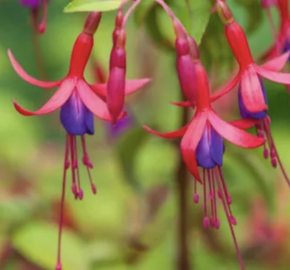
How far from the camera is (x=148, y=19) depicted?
1037 mm

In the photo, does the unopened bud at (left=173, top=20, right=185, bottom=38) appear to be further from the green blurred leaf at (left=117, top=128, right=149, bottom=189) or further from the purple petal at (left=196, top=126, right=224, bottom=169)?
the green blurred leaf at (left=117, top=128, right=149, bottom=189)

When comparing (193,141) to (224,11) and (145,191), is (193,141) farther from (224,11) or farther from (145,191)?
(145,191)

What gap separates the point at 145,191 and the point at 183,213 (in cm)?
25

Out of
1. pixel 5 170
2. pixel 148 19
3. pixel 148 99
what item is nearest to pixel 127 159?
pixel 148 19

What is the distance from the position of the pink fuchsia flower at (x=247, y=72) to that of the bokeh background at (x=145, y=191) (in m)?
0.06

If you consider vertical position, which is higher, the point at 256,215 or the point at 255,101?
the point at 255,101

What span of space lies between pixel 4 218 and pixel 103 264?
0.16 m

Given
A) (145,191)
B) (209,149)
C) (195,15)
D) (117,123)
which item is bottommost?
(145,191)

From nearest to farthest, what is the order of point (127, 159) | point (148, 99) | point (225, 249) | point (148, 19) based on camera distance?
point (148, 19), point (127, 159), point (225, 249), point (148, 99)

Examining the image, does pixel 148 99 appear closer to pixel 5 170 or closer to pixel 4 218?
pixel 5 170

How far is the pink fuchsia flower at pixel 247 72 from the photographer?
84 cm

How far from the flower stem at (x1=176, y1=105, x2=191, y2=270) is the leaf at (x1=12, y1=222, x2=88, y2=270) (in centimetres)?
14

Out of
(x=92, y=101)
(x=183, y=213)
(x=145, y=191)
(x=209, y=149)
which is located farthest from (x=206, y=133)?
(x=145, y=191)

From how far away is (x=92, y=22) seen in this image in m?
0.88
